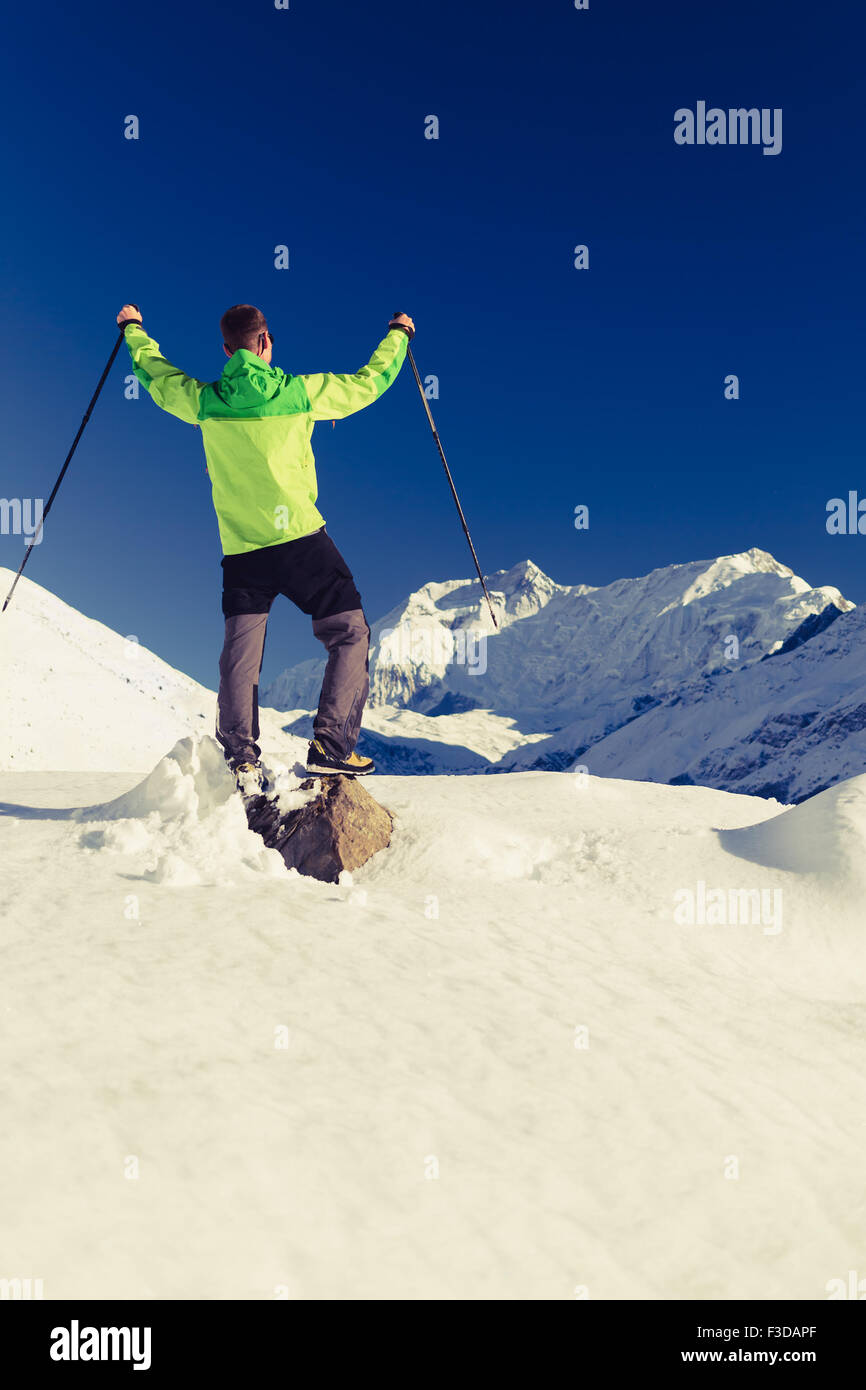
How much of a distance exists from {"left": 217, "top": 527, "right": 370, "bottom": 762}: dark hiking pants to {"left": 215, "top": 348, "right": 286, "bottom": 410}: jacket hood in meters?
1.15

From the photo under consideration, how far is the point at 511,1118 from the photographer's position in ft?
11.1

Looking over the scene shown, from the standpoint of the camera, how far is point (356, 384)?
6789 millimetres

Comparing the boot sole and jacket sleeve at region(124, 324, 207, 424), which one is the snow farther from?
jacket sleeve at region(124, 324, 207, 424)

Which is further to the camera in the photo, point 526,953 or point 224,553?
point 224,553

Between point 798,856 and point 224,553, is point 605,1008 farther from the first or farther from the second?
point 224,553

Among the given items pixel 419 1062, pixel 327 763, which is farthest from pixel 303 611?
pixel 419 1062

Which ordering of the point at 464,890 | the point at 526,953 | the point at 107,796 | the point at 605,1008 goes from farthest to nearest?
the point at 107,796 < the point at 464,890 < the point at 526,953 < the point at 605,1008

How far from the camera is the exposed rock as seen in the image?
22.6ft

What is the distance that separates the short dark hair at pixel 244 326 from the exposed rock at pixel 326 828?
3.71m

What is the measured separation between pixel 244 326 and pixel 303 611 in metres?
2.35
